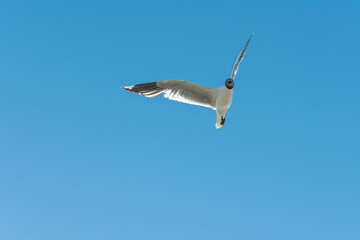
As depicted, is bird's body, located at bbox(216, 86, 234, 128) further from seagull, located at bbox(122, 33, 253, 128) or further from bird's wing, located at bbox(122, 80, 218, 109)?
bird's wing, located at bbox(122, 80, 218, 109)

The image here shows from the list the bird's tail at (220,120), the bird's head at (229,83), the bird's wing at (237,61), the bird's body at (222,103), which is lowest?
the bird's tail at (220,120)

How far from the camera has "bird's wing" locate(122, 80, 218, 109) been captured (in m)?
12.0

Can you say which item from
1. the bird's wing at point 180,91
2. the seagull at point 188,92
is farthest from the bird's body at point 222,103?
the bird's wing at point 180,91

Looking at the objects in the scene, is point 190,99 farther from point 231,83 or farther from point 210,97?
point 231,83

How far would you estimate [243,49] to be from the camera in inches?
462

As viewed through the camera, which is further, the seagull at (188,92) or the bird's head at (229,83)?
the seagull at (188,92)

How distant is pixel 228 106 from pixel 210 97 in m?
0.81

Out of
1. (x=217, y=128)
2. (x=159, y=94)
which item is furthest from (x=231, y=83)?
(x=159, y=94)

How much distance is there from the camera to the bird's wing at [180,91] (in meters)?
12.0

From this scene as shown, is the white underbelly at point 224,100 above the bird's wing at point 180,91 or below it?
below

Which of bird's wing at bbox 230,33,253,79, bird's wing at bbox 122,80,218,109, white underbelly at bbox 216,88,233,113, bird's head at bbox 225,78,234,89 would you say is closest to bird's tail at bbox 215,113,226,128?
white underbelly at bbox 216,88,233,113

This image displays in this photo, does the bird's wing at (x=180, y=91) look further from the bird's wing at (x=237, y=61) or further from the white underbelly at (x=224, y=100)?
the bird's wing at (x=237, y=61)

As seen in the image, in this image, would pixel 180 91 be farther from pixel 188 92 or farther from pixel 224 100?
pixel 224 100

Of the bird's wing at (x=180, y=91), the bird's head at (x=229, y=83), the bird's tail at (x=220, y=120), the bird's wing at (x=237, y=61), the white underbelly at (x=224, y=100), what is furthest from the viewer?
the bird's wing at (x=180, y=91)
